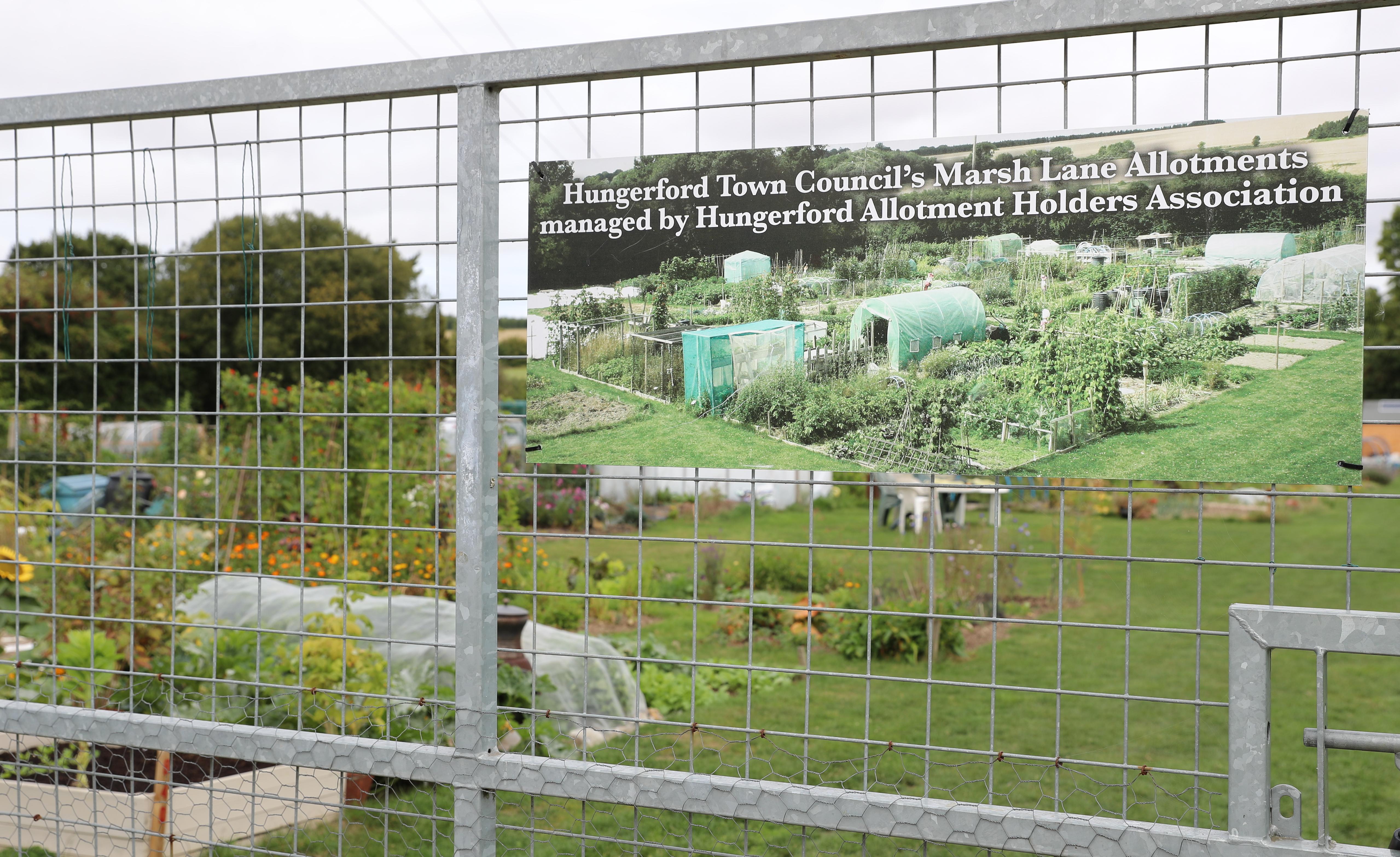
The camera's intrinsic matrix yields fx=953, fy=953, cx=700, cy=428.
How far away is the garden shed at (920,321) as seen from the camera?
2.04 m

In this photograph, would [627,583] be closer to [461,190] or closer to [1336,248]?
[461,190]

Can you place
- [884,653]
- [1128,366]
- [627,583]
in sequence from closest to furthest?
[1128,366]
[884,653]
[627,583]

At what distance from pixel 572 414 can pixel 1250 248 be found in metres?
1.51

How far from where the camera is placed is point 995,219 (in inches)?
78.9

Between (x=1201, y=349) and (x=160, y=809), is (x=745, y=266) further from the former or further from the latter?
(x=160, y=809)

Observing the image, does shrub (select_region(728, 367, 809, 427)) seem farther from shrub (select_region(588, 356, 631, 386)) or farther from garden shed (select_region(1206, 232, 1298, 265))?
garden shed (select_region(1206, 232, 1298, 265))

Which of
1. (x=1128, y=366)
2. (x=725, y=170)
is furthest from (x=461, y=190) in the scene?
(x=1128, y=366)

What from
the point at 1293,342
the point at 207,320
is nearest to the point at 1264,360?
the point at 1293,342

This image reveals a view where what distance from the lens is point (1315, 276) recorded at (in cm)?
185

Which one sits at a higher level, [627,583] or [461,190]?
[461,190]

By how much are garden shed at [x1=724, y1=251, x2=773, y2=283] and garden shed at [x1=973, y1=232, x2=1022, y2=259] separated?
450 millimetres

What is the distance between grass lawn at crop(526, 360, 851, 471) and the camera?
7.15ft

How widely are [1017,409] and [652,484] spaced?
9.42m

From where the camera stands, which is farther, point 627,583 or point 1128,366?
point 627,583
